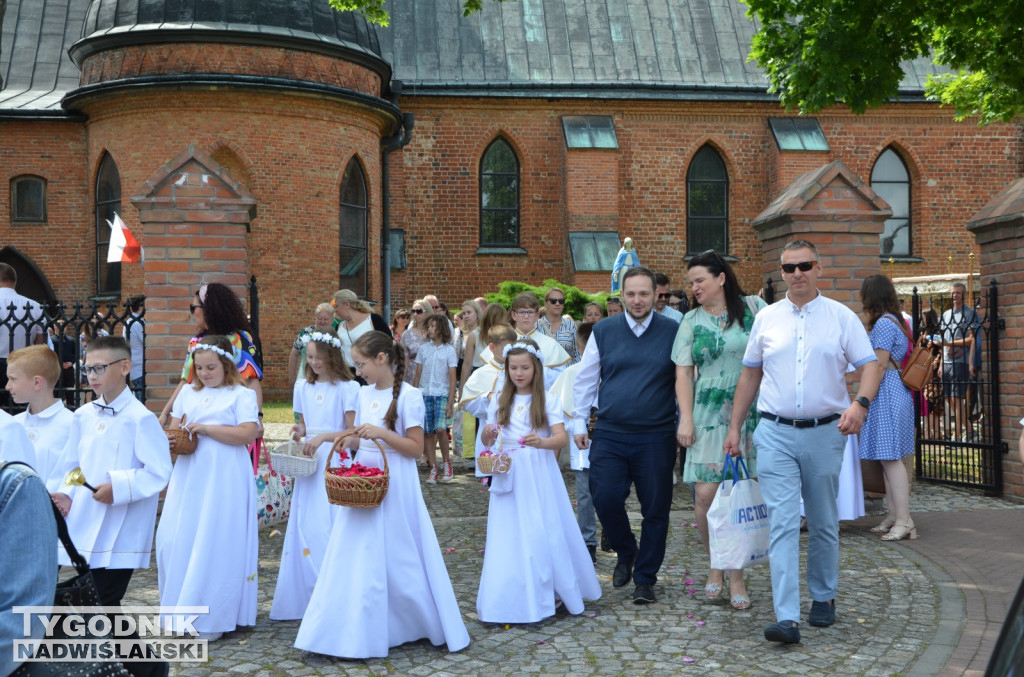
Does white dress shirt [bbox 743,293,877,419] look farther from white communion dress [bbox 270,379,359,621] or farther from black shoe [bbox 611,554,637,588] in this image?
white communion dress [bbox 270,379,359,621]

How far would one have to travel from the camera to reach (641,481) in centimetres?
595

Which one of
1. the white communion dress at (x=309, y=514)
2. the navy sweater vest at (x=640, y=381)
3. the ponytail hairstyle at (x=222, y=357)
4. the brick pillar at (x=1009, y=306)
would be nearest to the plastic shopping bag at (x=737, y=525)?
the navy sweater vest at (x=640, y=381)

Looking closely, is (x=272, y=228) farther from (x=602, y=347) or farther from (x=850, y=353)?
(x=850, y=353)

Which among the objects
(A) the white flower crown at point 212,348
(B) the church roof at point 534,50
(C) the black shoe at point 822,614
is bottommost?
(C) the black shoe at point 822,614

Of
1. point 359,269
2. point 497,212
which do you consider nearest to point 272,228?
point 359,269

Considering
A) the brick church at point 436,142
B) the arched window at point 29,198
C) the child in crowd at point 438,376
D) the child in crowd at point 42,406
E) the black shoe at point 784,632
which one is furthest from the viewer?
the arched window at point 29,198

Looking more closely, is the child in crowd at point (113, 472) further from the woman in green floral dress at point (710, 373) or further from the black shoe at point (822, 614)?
the black shoe at point (822, 614)

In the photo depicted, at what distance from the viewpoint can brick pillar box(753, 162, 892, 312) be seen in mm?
8516

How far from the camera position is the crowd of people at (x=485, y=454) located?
475cm

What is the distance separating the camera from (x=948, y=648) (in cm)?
493

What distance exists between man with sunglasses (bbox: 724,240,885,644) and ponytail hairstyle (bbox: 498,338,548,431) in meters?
1.12

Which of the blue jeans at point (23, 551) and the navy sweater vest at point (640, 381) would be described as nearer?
the blue jeans at point (23, 551)

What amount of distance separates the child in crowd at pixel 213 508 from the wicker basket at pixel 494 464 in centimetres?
124

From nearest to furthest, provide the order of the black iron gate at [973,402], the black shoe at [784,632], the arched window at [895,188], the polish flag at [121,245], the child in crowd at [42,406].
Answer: the child in crowd at [42,406] < the black shoe at [784,632] < the black iron gate at [973,402] < the polish flag at [121,245] < the arched window at [895,188]
